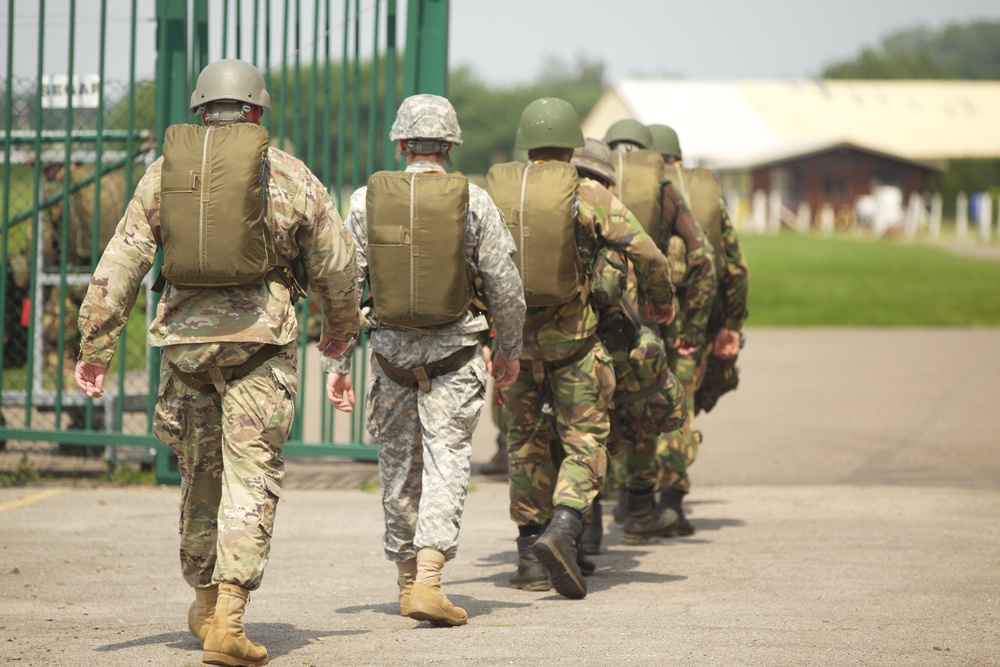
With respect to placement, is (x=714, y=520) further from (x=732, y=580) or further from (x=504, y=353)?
(x=504, y=353)

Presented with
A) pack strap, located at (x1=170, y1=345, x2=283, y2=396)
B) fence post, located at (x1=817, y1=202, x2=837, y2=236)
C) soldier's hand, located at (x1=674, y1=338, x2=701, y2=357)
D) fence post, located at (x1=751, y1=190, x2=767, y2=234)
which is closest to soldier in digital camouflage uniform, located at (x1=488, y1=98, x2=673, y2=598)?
soldier's hand, located at (x1=674, y1=338, x2=701, y2=357)

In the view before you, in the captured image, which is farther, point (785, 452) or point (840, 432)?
point (840, 432)

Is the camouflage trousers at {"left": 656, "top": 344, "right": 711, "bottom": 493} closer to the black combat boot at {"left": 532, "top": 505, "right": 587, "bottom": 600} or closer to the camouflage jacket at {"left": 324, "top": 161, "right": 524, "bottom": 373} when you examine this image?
the black combat boot at {"left": 532, "top": 505, "right": 587, "bottom": 600}

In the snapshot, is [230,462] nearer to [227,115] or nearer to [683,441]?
[227,115]

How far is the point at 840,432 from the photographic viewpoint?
11242mm

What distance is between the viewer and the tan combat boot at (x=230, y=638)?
4.62 m

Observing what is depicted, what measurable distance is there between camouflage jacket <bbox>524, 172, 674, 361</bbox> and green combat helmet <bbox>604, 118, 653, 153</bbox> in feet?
4.78

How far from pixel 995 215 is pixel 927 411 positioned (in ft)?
133

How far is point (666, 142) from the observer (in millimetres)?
7848

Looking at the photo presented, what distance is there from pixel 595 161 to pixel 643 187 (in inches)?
25.4

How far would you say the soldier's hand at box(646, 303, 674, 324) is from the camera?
6.40 metres

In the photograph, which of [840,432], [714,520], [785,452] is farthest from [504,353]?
[840,432]

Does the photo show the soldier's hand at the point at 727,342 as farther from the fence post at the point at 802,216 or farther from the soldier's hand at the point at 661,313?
the fence post at the point at 802,216

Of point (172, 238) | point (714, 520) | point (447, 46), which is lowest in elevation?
point (714, 520)
